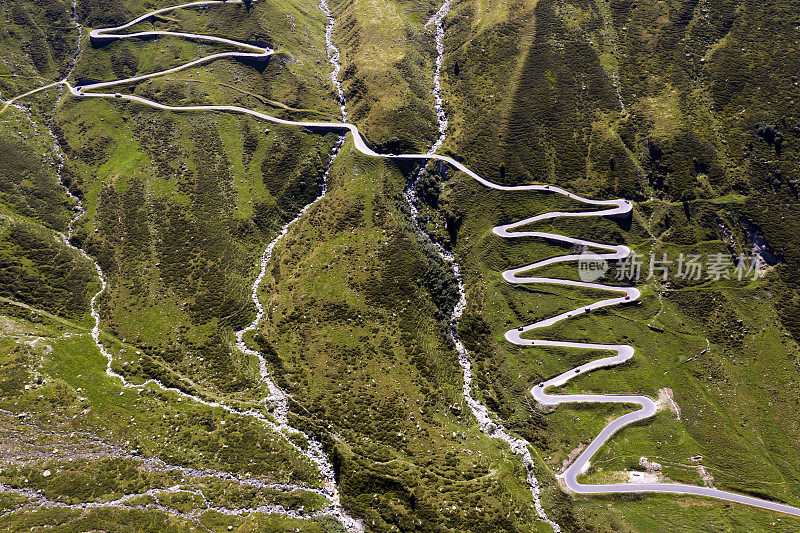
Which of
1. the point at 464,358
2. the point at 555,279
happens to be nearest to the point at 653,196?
the point at 555,279

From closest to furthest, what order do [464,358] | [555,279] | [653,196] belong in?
[464,358] → [555,279] → [653,196]

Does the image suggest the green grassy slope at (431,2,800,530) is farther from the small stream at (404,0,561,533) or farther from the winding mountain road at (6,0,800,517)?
the small stream at (404,0,561,533)

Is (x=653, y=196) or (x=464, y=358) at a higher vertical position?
(x=653, y=196)

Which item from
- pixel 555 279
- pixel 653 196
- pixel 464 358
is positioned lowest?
pixel 464 358

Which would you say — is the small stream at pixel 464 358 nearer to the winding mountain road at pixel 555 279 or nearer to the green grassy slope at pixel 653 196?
the green grassy slope at pixel 653 196

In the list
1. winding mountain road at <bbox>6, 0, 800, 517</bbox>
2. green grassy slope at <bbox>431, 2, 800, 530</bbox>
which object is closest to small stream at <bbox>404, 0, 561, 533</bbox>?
green grassy slope at <bbox>431, 2, 800, 530</bbox>

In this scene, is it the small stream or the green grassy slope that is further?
the green grassy slope

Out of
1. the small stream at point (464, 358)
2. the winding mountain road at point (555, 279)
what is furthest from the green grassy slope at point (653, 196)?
the small stream at point (464, 358)

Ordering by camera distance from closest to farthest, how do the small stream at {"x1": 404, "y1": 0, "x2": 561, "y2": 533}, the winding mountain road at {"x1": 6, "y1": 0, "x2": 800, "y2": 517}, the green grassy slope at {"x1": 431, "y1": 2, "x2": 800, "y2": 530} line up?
the winding mountain road at {"x1": 6, "y1": 0, "x2": 800, "y2": 517} → the small stream at {"x1": 404, "y1": 0, "x2": 561, "y2": 533} → the green grassy slope at {"x1": 431, "y1": 2, "x2": 800, "y2": 530}

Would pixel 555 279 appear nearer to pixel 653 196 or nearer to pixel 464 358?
pixel 464 358
